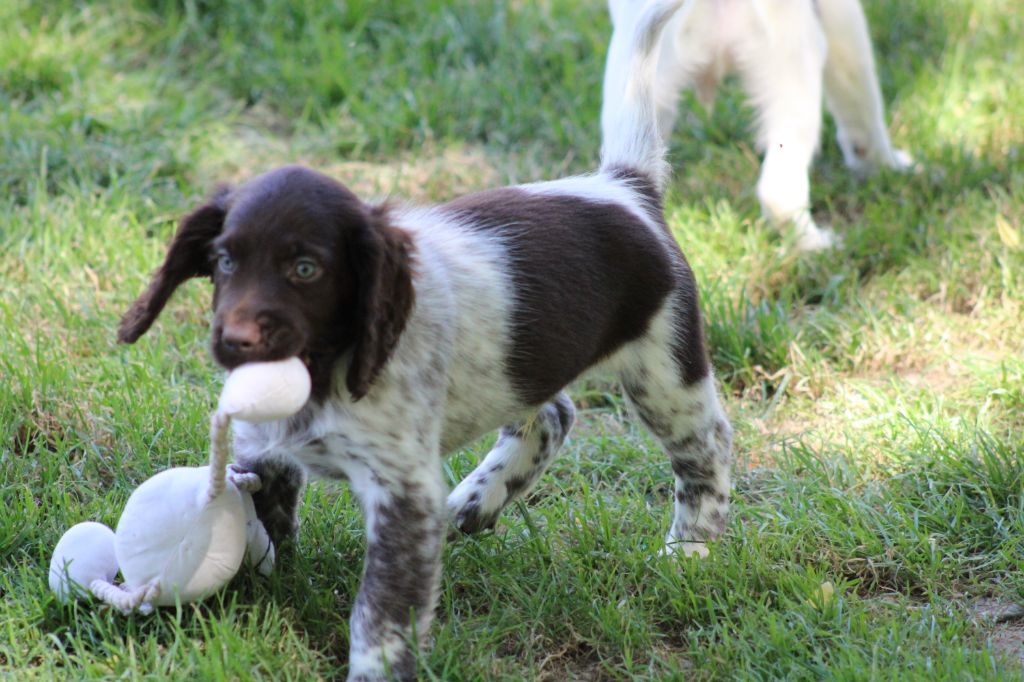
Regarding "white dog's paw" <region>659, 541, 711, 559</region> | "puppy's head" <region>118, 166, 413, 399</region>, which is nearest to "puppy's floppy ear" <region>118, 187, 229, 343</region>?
"puppy's head" <region>118, 166, 413, 399</region>

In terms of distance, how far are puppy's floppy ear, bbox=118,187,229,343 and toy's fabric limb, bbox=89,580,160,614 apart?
598mm

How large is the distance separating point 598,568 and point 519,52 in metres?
4.14

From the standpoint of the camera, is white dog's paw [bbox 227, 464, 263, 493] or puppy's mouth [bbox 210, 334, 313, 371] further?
white dog's paw [bbox 227, 464, 263, 493]

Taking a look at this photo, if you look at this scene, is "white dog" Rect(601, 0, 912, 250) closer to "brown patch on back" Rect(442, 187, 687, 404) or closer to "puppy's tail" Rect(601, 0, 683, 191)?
"puppy's tail" Rect(601, 0, 683, 191)

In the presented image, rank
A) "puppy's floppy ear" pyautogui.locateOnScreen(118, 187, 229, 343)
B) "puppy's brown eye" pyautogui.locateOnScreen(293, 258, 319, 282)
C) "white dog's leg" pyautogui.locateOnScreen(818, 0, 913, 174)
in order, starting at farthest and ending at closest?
"white dog's leg" pyautogui.locateOnScreen(818, 0, 913, 174)
"puppy's floppy ear" pyautogui.locateOnScreen(118, 187, 229, 343)
"puppy's brown eye" pyautogui.locateOnScreen(293, 258, 319, 282)

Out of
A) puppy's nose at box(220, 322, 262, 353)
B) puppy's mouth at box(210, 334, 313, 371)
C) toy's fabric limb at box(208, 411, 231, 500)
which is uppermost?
puppy's nose at box(220, 322, 262, 353)

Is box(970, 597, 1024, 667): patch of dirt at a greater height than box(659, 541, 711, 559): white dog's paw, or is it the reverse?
box(659, 541, 711, 559): white dog's paw

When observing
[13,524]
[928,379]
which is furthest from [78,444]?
[928,379]

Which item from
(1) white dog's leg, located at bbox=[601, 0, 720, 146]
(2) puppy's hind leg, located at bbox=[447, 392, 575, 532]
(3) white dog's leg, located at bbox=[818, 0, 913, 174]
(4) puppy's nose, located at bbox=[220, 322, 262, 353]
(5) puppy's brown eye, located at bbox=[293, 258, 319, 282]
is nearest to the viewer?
(4) puppy's nose, located at bbox=[220, 322, 262, 353]

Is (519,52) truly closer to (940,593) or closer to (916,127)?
(916,127)

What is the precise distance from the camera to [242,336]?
8.79ft

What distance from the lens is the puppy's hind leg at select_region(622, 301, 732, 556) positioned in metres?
3.62

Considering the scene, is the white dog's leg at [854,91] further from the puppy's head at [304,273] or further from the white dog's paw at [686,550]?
the puppy's head at [304,273]

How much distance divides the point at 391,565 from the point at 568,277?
87 cm
